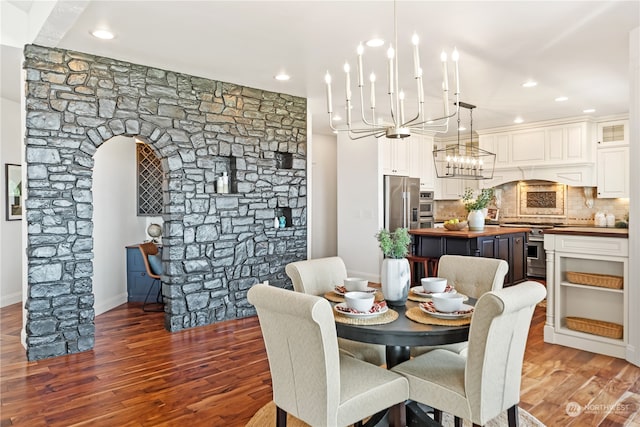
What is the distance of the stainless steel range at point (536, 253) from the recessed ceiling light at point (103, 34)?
654 cm

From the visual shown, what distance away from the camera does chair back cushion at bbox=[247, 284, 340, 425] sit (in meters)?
1.78

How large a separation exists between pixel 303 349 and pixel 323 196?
6294 millimetres

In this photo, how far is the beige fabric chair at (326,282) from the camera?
2.61 m

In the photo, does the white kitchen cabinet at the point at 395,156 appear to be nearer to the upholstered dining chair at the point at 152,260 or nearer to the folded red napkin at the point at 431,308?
the upholstered dining chair at the point at 152,260

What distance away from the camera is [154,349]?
3.87 m

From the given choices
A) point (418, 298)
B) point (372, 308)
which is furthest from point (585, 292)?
point (372, 308)

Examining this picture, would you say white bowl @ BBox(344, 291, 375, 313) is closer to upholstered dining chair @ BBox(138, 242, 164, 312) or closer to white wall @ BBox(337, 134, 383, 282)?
upholstered dining chair @ BBox(138, 242, 164, 312)

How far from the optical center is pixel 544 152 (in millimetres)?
7094

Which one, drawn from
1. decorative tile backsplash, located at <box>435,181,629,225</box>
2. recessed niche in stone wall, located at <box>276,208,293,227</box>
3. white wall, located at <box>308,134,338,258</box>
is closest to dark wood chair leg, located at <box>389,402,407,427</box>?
recessed niche in stone wall, located at <box>276,208,293,227</box>

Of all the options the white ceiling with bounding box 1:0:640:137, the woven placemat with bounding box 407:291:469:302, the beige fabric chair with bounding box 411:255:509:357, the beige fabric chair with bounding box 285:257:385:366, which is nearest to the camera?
→ the woven placemat with bounding box 407:291:469:302

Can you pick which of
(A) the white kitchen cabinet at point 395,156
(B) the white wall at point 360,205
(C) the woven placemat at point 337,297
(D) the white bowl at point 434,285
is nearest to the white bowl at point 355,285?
(C) the woven placemat at point 337,297

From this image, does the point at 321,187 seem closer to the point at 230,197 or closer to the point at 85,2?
the point at 230,197

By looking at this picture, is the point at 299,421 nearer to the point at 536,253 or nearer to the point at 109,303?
the point at 109,303

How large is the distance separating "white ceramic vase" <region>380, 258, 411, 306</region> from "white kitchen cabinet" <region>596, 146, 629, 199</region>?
5.80 metres
